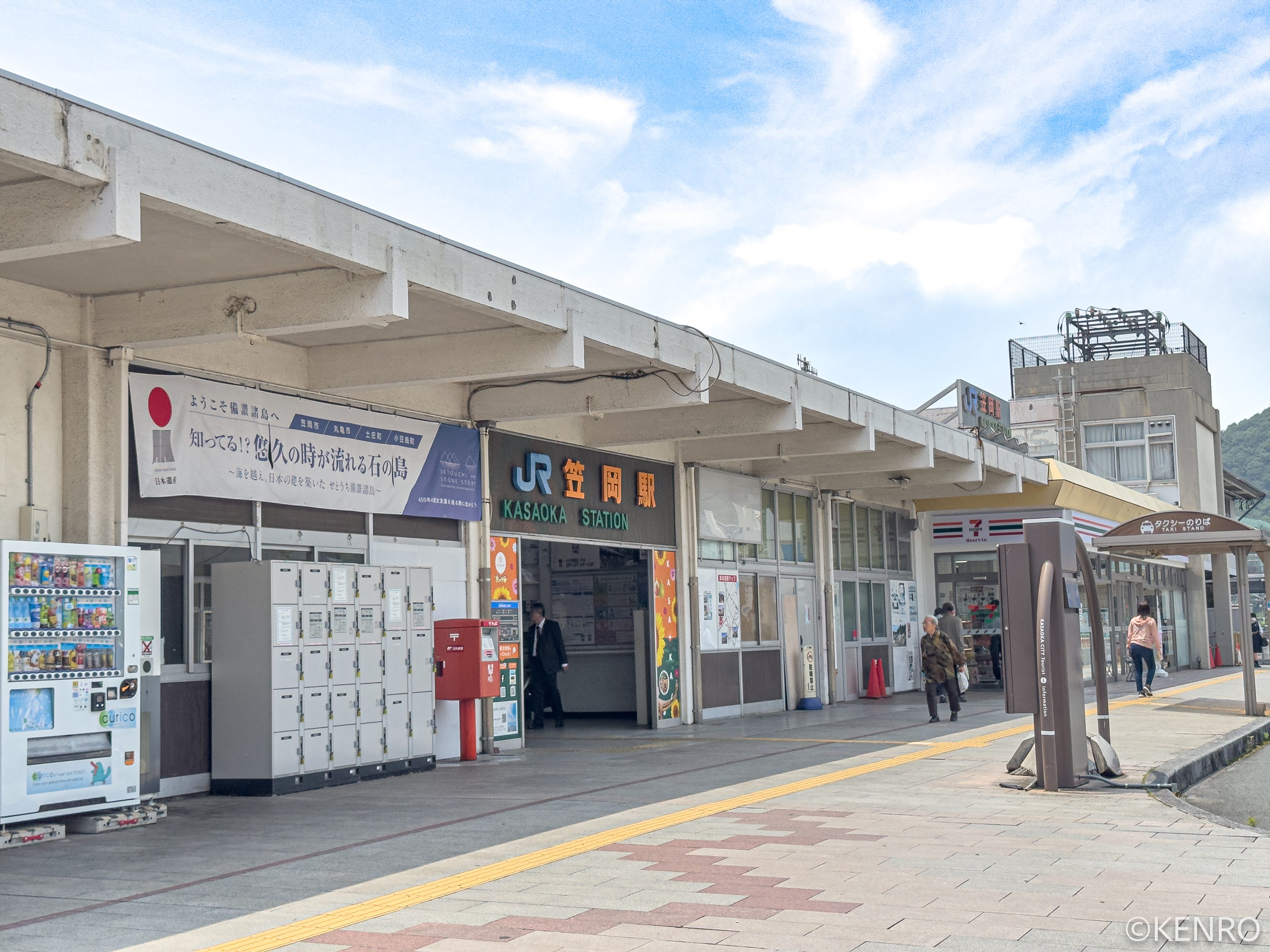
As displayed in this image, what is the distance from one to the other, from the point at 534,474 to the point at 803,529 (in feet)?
24.9

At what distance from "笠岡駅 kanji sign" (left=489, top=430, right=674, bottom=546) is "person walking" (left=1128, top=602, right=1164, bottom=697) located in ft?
27.3

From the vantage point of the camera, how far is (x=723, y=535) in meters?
18.8

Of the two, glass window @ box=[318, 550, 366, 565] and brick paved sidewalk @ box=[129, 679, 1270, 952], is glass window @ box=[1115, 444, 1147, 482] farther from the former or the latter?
brick paved sidewalk @ box=[129, 679, 1270, 952]

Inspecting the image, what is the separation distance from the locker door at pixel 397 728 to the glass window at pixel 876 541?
43.3 ft

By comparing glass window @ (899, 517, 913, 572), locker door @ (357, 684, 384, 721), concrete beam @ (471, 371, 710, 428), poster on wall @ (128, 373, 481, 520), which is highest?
concrete beam @ (471, 371, 710, 428)

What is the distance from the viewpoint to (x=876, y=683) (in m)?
22.6

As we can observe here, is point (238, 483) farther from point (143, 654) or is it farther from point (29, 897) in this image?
point (29, 897)

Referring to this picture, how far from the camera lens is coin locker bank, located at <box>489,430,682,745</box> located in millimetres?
14562

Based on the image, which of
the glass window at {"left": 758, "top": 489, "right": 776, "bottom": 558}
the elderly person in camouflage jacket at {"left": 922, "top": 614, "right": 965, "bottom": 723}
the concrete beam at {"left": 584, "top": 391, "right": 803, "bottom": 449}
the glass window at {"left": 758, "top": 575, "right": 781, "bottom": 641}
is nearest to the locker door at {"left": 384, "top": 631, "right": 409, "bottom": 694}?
the concrete beam at {"left": 584, "top": 391, "right": 803, "bottom": 449}

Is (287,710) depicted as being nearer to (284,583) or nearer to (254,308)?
(284,583)

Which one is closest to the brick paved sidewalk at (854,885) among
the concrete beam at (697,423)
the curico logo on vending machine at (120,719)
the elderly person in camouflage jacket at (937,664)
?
the curico logo on vending machine at (120,719)

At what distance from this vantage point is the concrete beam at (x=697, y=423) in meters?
15.5

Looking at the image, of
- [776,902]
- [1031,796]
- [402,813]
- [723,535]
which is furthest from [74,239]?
[723,535]

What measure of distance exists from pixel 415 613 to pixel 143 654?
3201 millimetres
